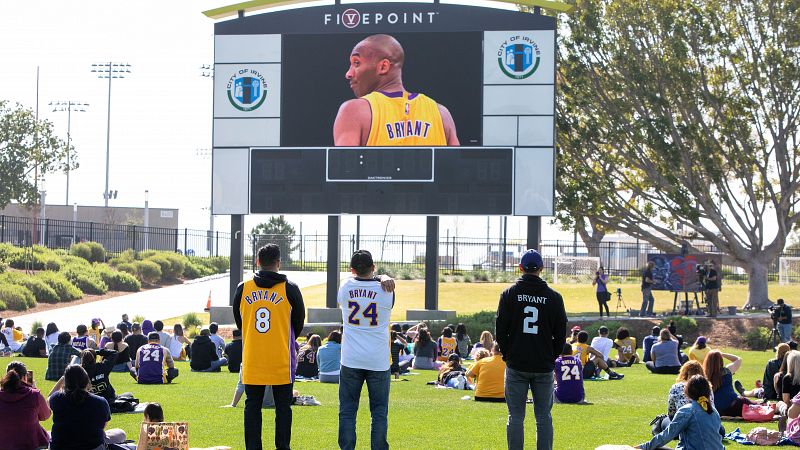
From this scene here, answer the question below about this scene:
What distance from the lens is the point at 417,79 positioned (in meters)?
31.0

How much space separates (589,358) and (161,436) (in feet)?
44.9

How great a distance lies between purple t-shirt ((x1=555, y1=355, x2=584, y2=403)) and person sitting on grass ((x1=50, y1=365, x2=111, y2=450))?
8.58 metres

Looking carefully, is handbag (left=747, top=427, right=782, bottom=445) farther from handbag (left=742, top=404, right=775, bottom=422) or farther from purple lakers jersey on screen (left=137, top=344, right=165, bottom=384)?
purple lakers jersey on screen (left=137, top=344, right=165, bottom=384)

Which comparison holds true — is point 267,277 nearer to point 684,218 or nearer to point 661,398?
point 661,398

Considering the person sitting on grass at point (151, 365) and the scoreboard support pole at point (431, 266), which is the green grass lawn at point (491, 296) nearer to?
the scoreboard support pole at point (431, 266)

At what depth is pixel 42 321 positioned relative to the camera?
36344 millimetres

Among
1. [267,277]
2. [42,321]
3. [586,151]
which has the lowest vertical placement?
[42,321]

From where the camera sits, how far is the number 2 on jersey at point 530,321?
32.0 feet

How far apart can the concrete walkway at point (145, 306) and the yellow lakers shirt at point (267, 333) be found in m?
26.1

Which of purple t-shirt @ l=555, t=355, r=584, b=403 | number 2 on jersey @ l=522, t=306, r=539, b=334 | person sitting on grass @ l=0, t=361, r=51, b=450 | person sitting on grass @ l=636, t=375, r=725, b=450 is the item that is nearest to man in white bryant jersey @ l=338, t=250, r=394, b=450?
number 2 on jersey @ l=522, t=306, r=539, b=334

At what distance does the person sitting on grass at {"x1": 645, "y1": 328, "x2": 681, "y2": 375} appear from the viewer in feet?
75.8

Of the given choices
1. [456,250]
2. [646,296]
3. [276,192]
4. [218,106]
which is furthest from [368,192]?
[456,250]

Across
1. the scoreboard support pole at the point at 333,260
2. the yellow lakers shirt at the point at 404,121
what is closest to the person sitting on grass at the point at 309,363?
the yellow lakers shirt at the point at 404,121

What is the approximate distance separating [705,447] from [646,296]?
2649 cm
